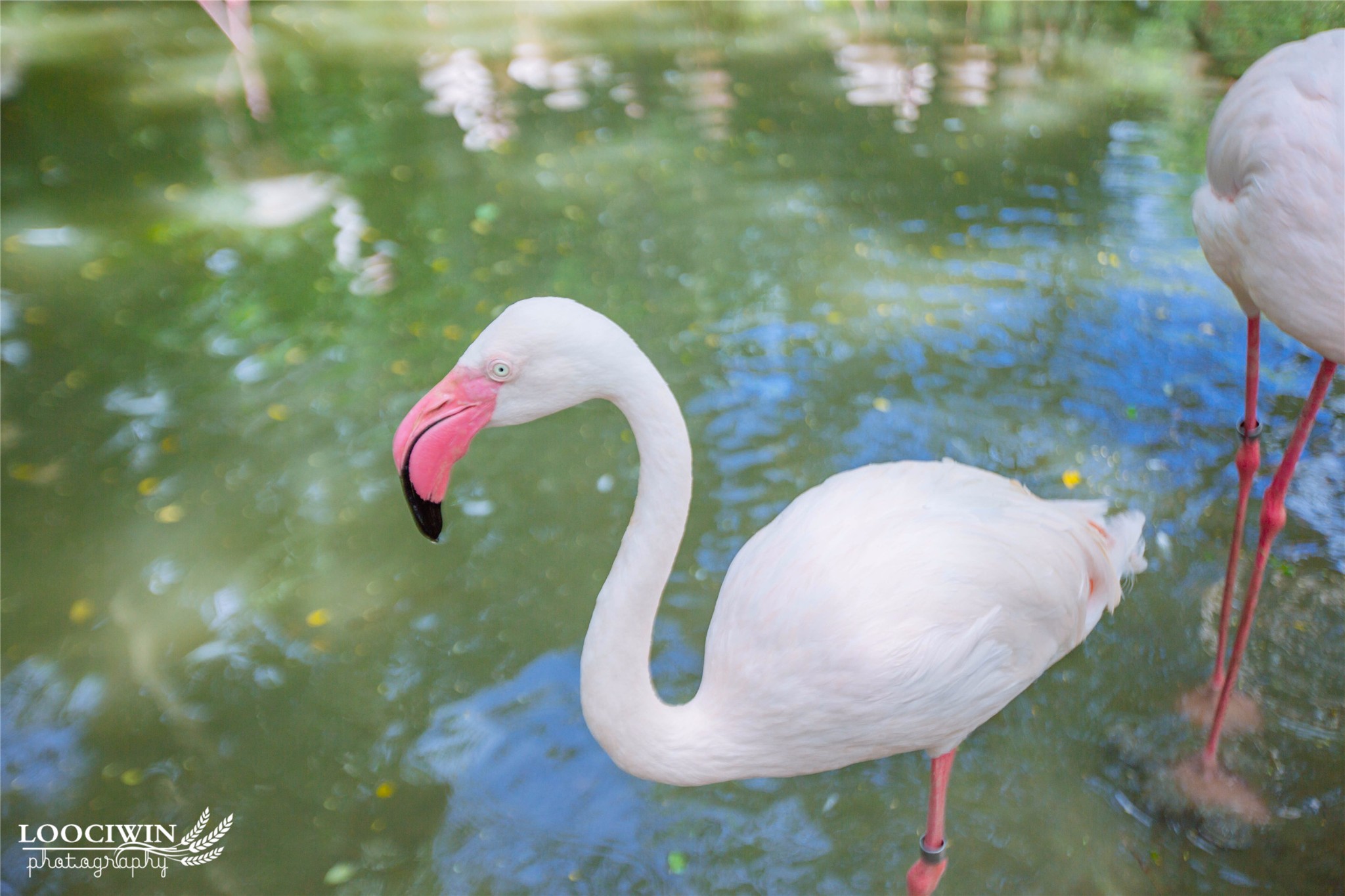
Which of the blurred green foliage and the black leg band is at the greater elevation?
the blurred green foliage

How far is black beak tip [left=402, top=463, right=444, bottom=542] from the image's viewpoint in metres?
1.78

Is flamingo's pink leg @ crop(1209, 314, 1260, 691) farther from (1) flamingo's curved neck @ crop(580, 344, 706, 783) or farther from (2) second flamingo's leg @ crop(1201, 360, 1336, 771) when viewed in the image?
(1) flamingo's curved neck @ crop(580, 344, 706, 783)

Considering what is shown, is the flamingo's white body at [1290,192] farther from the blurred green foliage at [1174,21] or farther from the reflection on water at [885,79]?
the reflection on water at [885,79]

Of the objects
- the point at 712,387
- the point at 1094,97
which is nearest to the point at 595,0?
the point at 1094,97

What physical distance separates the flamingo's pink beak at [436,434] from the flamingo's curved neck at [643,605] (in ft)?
0.88

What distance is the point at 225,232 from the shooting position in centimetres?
540

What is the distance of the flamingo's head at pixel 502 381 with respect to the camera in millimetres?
1751

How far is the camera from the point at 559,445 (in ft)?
13.1

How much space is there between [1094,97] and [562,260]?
4827 mm

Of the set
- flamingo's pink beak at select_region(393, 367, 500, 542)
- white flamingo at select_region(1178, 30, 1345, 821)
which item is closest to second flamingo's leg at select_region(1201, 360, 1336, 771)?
white flamingo at select_region(1178, 30, 1345, 821)

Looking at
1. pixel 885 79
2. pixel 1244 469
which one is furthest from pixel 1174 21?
pixel 1244 469

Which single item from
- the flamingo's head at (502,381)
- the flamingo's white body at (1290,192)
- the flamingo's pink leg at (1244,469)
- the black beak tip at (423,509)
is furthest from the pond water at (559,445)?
the flamingo's white body at (1290,192)

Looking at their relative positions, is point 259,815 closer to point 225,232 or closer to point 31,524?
point 31,524

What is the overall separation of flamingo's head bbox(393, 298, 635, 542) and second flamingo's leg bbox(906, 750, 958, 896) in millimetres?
1347
